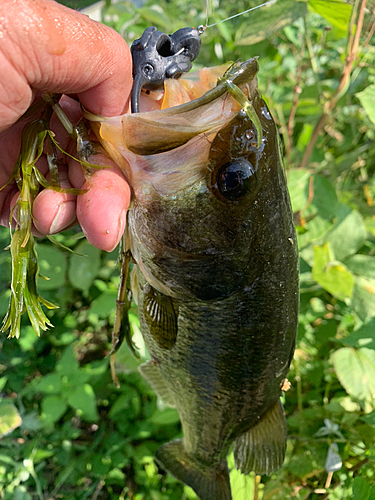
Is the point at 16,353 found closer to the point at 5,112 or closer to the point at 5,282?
the point at 5,282

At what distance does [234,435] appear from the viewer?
154cm

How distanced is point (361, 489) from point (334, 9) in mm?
2177

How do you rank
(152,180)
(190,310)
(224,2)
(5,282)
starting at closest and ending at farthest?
(152,180) → (190,310) → (5,282) → (224,2)

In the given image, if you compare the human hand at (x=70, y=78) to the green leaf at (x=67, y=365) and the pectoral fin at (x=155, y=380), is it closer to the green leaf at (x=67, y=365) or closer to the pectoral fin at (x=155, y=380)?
the pectoral fin at (x=155, y=380)

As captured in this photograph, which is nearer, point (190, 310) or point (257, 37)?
point (190, 310)

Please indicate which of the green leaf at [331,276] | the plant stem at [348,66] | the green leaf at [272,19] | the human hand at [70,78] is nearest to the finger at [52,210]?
the human hand at [70,78]

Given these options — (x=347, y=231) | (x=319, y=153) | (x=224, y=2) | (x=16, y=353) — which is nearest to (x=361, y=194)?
(x=319, y=153)

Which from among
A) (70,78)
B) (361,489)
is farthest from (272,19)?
(361,489)

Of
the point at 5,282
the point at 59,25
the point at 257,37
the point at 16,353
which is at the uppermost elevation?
the point at 59,25

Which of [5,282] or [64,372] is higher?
[5,282]

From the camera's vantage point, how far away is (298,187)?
214 cm

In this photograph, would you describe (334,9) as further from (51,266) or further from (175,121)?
(51,266)

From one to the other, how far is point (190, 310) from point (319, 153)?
2.15 m

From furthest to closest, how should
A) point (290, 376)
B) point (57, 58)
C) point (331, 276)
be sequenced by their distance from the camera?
Answer: point (290, 376) < point (331, 276) < point (57, 58)
